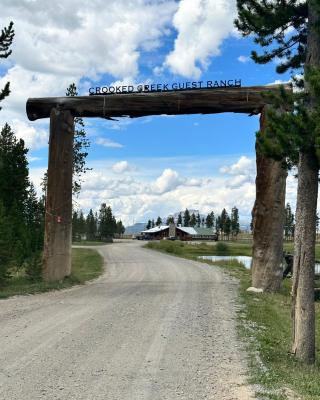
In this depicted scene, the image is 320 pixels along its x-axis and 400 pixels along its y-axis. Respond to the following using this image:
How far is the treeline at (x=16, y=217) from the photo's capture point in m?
16.6

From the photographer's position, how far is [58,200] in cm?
1659

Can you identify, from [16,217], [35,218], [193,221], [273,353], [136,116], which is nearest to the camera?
[273,353]

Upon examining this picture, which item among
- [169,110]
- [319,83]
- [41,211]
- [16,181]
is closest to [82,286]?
[169,110]

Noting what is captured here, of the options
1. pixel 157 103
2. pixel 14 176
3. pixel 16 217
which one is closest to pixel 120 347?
pixel 157 103

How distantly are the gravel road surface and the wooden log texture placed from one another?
611cm

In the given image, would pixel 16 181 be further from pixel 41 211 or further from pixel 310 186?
pixel 310 186

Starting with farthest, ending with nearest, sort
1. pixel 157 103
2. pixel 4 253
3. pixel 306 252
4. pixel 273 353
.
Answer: pixel 157 103 < pixel 4 253 < pixel 273 353 < pixel 306 252

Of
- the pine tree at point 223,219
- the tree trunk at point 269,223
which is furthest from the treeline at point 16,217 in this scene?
the pine tree at point 223,219

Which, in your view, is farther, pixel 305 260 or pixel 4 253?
pixel 4 253

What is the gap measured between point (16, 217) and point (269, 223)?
16468 mm

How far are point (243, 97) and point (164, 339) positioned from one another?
9.79 meters

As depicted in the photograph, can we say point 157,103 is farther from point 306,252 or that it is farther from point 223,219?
point 223,219

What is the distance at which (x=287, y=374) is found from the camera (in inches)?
249

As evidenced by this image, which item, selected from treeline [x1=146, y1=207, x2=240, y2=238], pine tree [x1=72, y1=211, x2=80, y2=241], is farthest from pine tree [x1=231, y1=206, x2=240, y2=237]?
pine tree [x1=72, y1=211, x2=80, y2=241]
